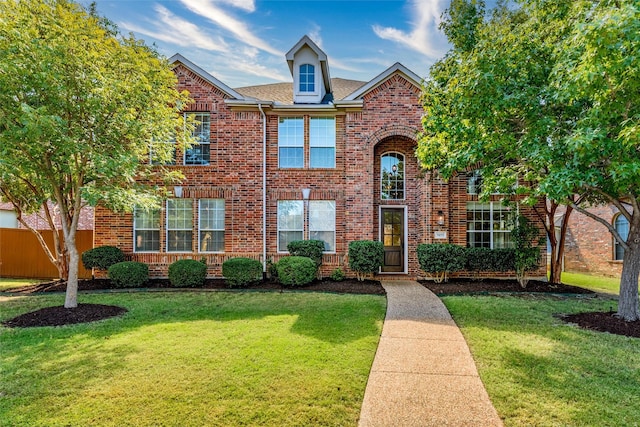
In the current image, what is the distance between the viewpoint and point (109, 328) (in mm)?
6375

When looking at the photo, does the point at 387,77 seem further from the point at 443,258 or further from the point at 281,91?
the point at 443,258

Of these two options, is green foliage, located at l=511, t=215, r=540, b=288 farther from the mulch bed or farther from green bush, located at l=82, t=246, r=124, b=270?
green bush, located at l=82, t=246, r=124, b=270

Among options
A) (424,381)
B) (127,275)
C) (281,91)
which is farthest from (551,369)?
(281,91)

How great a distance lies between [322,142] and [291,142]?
114 cm

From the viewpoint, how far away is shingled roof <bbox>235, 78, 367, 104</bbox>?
13.9 meters

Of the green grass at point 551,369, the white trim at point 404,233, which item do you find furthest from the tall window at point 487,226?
the green grass at point 551,369

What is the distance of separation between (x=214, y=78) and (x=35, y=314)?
29.2 ft

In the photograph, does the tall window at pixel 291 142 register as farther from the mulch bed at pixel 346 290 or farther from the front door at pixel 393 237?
the mulch bed at pixel 346 290

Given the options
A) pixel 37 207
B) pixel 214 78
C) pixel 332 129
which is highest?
pixel 214 78

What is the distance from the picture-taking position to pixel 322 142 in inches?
497

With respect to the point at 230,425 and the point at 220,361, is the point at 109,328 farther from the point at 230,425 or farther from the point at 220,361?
the point at 230,425

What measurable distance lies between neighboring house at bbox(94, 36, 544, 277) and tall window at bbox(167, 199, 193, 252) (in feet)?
0.12

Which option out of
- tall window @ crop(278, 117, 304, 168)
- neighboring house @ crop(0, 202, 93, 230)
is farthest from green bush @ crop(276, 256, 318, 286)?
neighboring house @ crop(0, 202, 93, 230)

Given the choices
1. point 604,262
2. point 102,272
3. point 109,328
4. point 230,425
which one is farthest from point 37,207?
point 604,262
